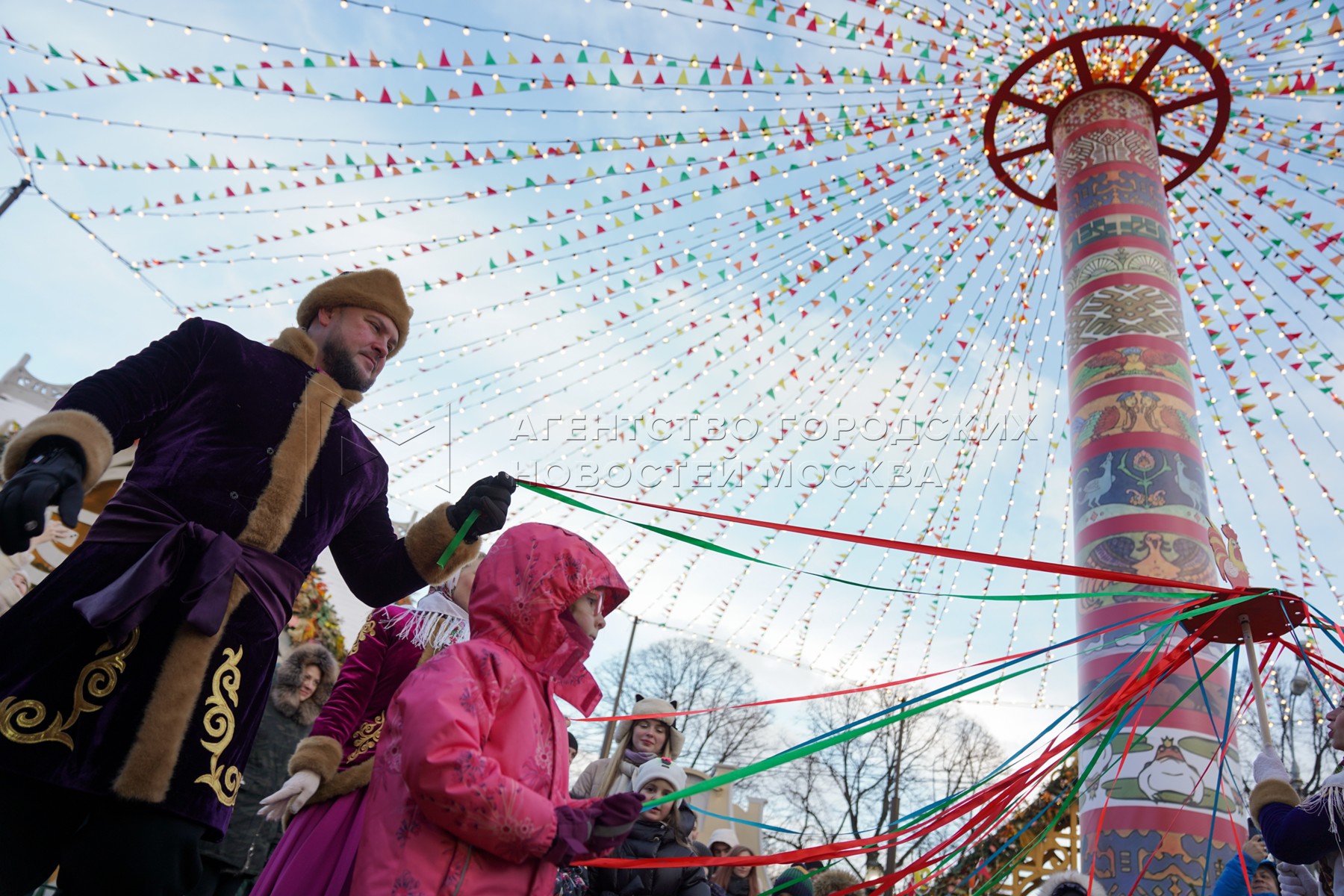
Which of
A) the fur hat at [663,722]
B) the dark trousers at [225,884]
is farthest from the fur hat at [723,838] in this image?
the dark trousers at [225,884]

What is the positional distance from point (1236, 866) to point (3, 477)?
455cm

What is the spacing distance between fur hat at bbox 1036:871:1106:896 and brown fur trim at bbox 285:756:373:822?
3.68 metres

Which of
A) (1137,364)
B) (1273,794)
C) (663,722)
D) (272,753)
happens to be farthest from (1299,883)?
(272,753)

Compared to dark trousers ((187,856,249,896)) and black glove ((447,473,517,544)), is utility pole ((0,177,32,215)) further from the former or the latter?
black glove ((447,473,517,544))

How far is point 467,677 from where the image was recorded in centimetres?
167

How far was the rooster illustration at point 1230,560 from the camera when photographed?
2652mm

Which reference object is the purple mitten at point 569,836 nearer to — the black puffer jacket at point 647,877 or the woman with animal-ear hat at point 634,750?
the black puffer jacket at point 647,877

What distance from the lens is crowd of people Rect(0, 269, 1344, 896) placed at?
1.55m

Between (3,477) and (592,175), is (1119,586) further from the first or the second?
(3,477)

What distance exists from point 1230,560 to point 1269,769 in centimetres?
64

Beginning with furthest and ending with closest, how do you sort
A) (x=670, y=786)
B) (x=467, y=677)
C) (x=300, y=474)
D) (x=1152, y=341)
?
(x=1152, y=341) → (x=670, y=786) → (x=300, y=474) → (x=467, y=677)

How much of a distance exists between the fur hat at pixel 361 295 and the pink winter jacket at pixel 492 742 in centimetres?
89

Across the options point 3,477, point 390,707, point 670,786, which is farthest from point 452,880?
point 670,786

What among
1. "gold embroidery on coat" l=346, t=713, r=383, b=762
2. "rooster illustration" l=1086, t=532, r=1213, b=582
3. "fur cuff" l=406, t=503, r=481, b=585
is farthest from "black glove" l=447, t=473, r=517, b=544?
"rooster illustration" l=1086, t=532, r=1213, b=582
